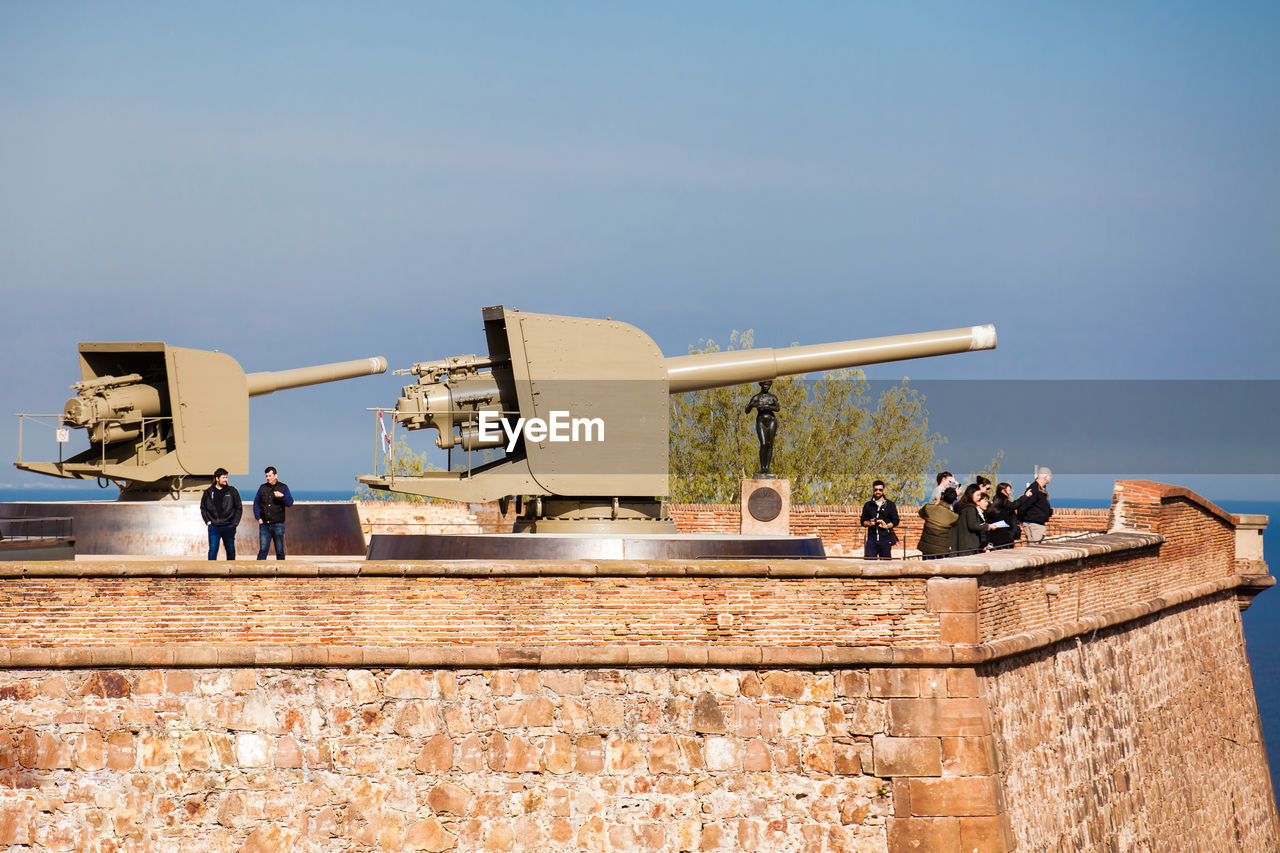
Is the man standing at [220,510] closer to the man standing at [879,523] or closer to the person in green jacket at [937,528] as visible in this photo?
the man standing at [879,523]

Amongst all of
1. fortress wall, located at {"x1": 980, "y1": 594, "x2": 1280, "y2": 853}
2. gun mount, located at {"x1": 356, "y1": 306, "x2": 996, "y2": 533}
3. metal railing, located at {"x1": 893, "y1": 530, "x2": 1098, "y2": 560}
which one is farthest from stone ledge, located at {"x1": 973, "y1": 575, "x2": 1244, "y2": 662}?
gun mount, located at {"x1": 356, "y1": 306, "x2": 996, "y2": 533}

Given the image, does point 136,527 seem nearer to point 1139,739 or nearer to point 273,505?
point 273,505

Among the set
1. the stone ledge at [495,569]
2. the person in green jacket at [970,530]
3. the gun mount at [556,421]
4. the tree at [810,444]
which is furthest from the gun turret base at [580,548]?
the tree at [810,444]

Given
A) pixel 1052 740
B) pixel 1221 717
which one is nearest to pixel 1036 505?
pixel 1052 740

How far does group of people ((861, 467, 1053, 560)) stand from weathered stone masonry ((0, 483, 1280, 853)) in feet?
6.73

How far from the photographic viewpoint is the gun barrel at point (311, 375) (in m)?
20.2

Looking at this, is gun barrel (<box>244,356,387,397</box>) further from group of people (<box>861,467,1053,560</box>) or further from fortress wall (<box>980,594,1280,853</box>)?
fortress wall (<box>980,594,1280,853</box>)

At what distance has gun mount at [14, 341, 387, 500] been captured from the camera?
17438 mm

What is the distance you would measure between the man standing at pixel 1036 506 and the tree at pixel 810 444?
1948 cm

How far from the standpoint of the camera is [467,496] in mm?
13352

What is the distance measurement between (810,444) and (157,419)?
22.3 metres

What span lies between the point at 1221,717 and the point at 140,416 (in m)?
15.0

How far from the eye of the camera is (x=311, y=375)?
2134 cm

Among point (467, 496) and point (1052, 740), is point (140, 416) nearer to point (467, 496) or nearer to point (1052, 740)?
point (467, 496)
